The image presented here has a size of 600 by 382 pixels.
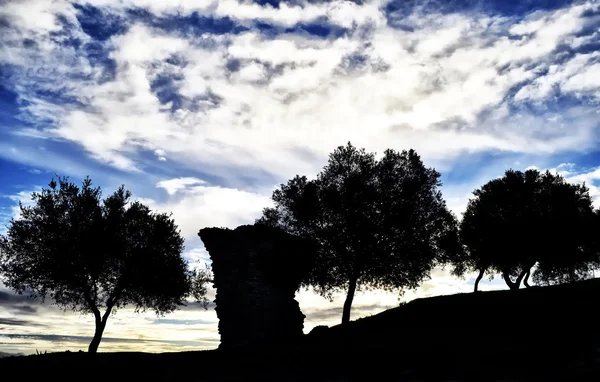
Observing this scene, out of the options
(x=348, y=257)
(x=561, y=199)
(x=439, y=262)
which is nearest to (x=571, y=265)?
(x=561, y=199)

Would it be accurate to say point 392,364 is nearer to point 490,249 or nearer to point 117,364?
point 117,364

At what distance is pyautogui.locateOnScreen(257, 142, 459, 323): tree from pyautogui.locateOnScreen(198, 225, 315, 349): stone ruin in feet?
20.3

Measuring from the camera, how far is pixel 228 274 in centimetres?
2319

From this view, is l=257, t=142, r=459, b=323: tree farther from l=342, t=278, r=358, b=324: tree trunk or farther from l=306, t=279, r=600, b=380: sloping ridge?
l=306, t=279, r=600, b=380: sloping ridge

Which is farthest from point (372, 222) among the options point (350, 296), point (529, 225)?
point (529, 225)

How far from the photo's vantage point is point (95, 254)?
27766 mm

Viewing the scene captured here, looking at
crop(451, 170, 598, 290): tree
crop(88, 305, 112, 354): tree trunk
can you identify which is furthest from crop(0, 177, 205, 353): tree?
crop(451, 170, 598, 290): tree

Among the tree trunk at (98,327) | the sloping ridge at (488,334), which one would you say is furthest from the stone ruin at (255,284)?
the tree trunk at (98,327)

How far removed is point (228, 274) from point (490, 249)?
78.9 ft

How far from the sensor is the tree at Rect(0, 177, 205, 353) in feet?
90.2

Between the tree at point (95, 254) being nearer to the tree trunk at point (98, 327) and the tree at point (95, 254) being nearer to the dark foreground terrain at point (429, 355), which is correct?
the tree trunk at point (98, 327)

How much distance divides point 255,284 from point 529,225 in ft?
80.4

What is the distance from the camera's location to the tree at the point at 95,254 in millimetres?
27500

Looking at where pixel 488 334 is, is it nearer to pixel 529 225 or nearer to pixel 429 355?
pixel 429 355
